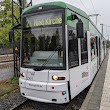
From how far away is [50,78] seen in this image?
5.38 meters

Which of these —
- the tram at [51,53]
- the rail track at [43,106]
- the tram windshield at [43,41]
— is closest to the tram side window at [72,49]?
A: the tram at [51,53]

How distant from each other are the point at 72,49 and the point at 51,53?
71 cm

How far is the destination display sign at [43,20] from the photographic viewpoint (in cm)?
558

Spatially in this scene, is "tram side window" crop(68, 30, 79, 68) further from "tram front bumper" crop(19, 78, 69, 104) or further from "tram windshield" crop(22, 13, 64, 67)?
"tram front bumper" crop(19, 78, 69, 104)

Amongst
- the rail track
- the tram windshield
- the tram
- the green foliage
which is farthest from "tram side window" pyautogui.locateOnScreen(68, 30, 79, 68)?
the green foliage

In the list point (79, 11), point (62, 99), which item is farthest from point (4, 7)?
A: point (62, 99)

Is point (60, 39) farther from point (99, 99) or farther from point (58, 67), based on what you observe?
point (99, 99)

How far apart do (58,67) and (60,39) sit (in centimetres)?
86

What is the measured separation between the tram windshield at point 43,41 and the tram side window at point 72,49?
12.6 inches

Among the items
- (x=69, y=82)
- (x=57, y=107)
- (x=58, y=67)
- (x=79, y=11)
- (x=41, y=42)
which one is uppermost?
(x=79, y=11)

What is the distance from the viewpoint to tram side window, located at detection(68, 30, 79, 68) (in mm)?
5654

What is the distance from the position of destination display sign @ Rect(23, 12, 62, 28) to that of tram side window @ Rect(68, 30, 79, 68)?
1.82ft

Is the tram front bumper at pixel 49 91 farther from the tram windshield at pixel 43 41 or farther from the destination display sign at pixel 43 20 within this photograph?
the destination display sign at pixel 43 20

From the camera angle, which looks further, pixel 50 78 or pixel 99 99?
pixel 99 99
